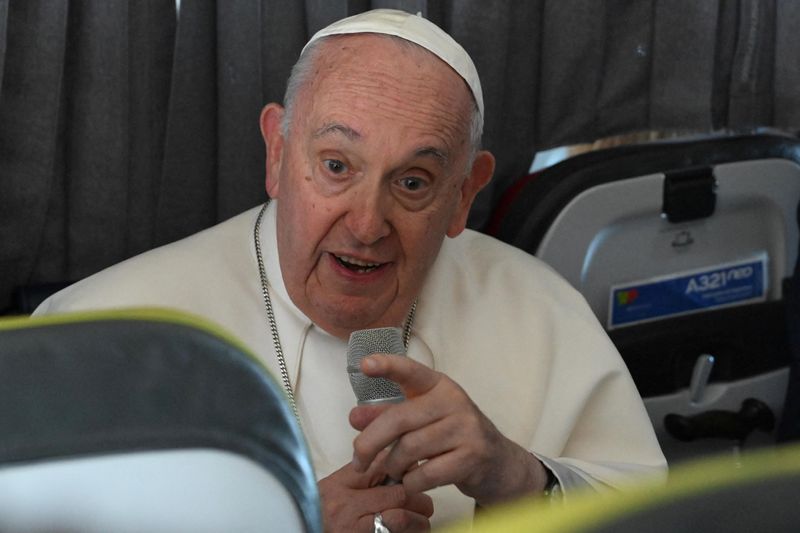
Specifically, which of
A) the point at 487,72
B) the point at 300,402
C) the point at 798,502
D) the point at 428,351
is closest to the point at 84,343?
the point at 798,502

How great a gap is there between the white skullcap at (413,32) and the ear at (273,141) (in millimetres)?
183

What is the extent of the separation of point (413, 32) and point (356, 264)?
0.47 metres

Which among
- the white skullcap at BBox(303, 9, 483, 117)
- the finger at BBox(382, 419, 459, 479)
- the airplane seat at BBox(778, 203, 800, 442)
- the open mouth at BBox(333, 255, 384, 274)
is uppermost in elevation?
the white skullcap at BBox(303, 9, 483, 117)

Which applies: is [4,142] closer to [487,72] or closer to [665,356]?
[487,72]

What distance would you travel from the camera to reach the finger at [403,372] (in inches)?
67.7

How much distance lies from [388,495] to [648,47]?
6.71ft

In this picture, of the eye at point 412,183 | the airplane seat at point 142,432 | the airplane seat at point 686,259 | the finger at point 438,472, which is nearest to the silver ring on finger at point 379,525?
the finger at point 438,472

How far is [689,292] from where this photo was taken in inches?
135

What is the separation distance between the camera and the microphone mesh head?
6.02 feet

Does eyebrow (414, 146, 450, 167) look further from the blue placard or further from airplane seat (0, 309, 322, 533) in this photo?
airplane seat (0, 309, 322, 533)

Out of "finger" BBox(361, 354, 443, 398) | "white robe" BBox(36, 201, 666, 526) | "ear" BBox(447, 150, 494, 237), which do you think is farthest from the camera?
"ear" BBox(447, 150, 494, 237)

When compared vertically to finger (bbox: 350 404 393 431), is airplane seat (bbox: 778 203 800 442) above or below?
below

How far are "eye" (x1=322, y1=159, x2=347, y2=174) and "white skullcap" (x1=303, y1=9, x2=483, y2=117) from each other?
26 centimetres

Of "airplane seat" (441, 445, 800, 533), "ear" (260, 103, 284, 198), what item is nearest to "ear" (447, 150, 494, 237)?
"ear" (260, 103, 284, 198)
